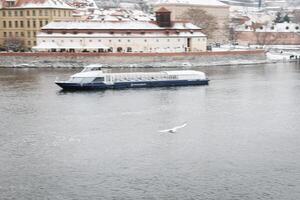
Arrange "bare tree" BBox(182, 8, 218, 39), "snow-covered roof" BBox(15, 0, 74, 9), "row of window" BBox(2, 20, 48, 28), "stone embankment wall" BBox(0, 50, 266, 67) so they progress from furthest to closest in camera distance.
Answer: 1. "bare tree" BBox(182, 8, 218, 39)
2. "row of window" BBox(2, 20, 48, 28)
3. "snow-covered roof" BBox(15, 0, 74, 9)
4. "stone embankment wall" BBox(0, 50, 266, 67)

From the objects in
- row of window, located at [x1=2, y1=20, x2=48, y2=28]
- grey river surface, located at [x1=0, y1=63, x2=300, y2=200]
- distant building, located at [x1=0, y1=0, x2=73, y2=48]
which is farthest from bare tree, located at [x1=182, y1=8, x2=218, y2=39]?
grey river surface, located at [x1=0, y1=63, x2=300, y2=200]

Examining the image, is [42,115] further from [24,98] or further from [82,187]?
[82,187]

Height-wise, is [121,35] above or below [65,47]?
above

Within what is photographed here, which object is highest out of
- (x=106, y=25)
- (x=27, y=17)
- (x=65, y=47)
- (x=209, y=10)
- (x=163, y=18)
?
(x=209, y=10)

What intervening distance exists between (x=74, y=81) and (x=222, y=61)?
19.6 m

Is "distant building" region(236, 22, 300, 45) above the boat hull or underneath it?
above

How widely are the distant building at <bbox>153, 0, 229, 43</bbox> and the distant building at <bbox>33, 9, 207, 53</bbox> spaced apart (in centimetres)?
1806

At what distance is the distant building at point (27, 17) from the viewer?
51.1m

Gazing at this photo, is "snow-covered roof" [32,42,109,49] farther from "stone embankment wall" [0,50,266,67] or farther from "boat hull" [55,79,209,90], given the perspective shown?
"boat hull" [55,79,209,90]

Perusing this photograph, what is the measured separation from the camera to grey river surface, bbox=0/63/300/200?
1338 centimetres

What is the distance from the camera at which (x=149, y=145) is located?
55.9 ft

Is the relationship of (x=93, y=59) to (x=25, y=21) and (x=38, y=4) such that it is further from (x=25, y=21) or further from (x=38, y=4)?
(x=25, y=21)

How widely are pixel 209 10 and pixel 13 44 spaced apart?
33.7 meters

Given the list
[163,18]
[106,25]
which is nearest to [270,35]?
[163,18]
